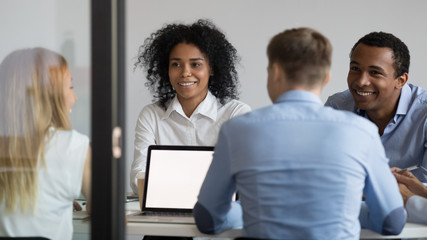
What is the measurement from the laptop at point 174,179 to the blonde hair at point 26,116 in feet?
1.78

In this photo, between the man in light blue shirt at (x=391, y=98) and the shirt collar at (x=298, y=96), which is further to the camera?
the man in light blue shirt at (x=391, y=98)

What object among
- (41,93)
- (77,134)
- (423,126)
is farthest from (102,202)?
(423,126)

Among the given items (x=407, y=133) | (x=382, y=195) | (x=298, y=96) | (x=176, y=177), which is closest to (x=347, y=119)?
(x=298, y=96)

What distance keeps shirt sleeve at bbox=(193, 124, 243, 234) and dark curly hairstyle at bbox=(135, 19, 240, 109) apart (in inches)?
57.8

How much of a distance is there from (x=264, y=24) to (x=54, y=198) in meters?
3.04

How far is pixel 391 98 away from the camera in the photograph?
117 inches

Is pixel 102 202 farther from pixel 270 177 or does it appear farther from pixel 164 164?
pixel 164 164

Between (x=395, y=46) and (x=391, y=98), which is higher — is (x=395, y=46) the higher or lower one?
the higher one

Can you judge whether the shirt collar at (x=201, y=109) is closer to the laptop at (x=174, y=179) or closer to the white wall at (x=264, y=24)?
the laptop at (x=174, y=179)

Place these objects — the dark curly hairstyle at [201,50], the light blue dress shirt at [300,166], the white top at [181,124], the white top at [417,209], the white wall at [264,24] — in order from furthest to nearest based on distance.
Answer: the white wall at [264,24]
the dark curly hairstyle at [201,50]
the white top at [181,124]
the white top at [417,209]
the light blue dress shirt at [300,166]

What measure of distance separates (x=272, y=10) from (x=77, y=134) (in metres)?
3.08

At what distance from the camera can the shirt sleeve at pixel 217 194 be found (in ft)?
5.89

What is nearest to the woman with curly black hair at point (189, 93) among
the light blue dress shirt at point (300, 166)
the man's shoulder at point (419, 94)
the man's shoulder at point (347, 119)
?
the man's shoulder at point (419, 94)

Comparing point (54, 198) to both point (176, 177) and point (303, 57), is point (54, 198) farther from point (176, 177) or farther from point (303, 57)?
point (303, 57)
